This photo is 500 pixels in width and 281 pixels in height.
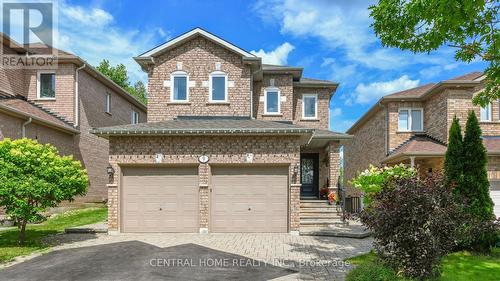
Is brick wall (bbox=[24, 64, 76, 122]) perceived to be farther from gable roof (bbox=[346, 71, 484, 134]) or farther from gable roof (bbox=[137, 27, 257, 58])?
gable roof (bbox=[346, 71, 484, 134])

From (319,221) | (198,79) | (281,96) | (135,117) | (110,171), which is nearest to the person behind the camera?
(110,171)

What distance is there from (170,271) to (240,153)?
5.92m

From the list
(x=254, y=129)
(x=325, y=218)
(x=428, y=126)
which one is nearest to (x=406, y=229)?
(x=254, y=129)

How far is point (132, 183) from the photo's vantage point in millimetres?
13414

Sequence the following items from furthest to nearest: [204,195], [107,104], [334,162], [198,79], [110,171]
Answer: [107,104], [334,162], [198,79], [204,195], [110,171]

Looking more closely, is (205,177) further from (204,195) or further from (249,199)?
(249,199)

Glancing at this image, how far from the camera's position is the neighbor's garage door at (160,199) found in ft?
43.7

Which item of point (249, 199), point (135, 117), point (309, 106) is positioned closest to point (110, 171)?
point (249, 199)

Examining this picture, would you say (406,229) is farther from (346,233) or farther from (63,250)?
(63,250)

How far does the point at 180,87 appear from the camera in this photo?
16.5 meters

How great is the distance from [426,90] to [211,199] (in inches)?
544

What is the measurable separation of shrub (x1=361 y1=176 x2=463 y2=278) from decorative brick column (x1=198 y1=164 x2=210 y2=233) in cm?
737

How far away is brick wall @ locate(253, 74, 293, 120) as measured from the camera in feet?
59.9

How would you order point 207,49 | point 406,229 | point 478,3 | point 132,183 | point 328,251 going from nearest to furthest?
point 478,3 < point 406,229 < point 328,251 < point 132,183 < point 207,49
